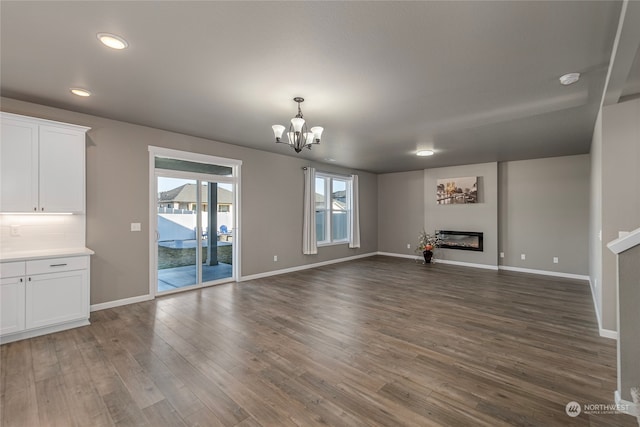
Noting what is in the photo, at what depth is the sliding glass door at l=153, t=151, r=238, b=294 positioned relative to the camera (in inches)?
190

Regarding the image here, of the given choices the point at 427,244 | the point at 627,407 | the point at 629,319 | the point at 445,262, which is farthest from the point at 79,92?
the point at 445,262

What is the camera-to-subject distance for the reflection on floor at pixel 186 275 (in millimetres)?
5004

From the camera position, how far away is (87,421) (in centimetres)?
193

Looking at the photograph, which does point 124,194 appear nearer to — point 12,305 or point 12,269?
point 12,269

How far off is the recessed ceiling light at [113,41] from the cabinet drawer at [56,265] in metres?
2.58

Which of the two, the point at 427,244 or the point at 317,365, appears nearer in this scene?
the point at 317,365

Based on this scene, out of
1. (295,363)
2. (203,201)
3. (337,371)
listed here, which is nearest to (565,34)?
(337,371)

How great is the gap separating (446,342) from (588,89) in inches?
120

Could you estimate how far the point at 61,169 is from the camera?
3568mm

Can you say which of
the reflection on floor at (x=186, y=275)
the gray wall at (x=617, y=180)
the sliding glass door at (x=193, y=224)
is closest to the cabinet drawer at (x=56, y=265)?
the sliding glass door at (x=193, y=224)

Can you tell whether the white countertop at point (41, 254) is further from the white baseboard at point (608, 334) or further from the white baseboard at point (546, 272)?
the white baseboard at point (546, 272)

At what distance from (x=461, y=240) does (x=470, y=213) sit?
0.75m

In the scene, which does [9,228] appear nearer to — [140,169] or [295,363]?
[140,169]

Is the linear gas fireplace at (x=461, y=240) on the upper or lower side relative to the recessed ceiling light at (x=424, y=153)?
lower
